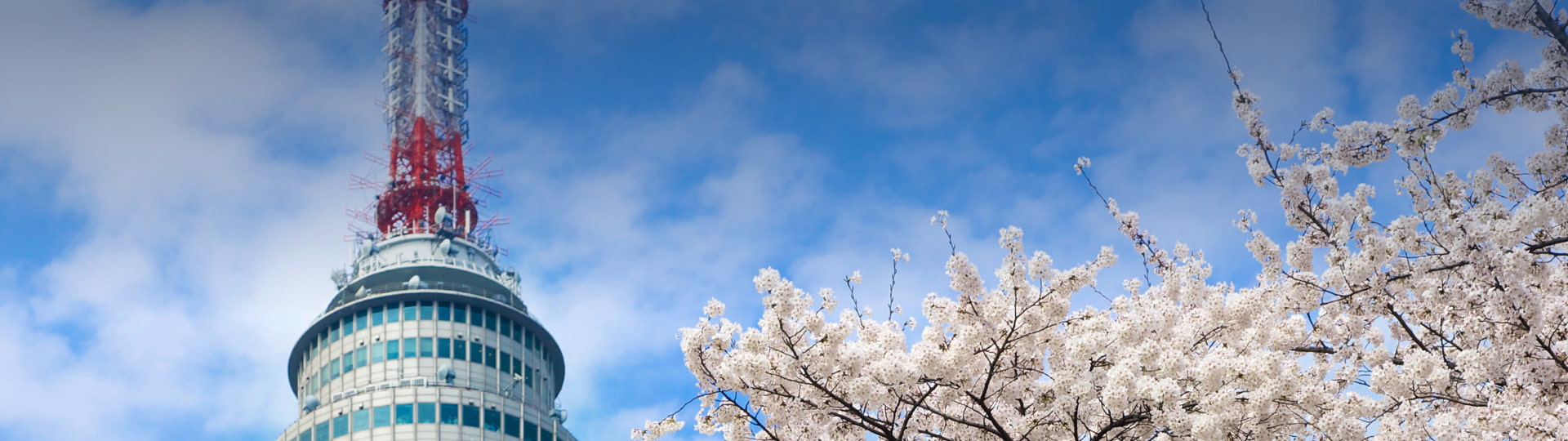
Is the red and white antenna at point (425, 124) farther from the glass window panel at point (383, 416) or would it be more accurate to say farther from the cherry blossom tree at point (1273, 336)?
the cherry blossom tree at point (1273, 336)

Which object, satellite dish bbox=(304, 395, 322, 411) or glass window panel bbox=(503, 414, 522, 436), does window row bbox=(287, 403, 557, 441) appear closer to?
glass window panel bbox=(503, 414, 522, 436)

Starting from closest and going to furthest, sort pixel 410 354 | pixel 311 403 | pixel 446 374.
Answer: pixel 311 403, pixel 446 374, pixel 410 354

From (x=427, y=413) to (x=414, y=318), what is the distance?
885 centimetres

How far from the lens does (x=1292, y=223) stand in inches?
476

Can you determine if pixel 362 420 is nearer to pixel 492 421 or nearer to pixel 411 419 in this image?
pixel 411 419

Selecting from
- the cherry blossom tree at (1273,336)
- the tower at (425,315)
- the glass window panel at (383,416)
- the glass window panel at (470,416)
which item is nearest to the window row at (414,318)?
the tower at (425,315)

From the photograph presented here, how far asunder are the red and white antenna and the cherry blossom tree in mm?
81741

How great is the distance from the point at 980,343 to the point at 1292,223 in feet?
10.1

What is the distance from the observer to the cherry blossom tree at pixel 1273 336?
34.2 feet

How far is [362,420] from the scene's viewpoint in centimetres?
7781

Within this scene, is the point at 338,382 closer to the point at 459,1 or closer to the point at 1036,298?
the point at 459,1

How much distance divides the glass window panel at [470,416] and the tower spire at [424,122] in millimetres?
16787

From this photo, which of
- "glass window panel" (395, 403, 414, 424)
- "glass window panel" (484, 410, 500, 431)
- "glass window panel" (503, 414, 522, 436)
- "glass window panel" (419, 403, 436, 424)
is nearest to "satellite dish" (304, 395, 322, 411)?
"glass window panel" (395, 403, 414, 424)

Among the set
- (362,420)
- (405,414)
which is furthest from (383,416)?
(362,420)
